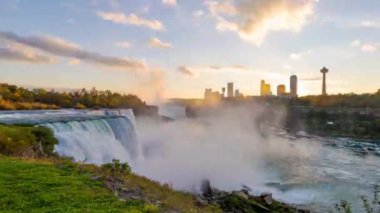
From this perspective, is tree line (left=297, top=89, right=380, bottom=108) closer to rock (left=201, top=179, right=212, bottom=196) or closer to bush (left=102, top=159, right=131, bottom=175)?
rock (left=201, top=179, right=212, bottom=196)

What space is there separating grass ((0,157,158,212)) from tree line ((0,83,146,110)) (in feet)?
135

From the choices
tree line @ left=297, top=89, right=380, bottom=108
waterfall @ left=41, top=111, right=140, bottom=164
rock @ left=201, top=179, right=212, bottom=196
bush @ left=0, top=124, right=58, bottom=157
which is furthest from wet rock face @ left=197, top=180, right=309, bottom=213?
tree line @ left=297, top=89, right=380, bottom=108

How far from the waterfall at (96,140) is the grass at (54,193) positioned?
8375 millimetres

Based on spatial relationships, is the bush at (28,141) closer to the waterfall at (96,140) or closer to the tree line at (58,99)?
the waterfall at (96,140)

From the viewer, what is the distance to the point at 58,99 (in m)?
69.7

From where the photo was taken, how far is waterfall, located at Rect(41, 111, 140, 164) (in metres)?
23.9

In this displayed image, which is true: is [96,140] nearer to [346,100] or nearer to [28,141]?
[28,141]

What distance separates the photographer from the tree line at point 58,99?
5538cm

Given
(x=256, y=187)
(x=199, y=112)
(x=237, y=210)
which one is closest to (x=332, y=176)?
(x=256, y=187)

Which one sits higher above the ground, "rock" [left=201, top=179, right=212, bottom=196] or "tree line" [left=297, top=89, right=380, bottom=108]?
"tree line" [left=297, top=89, right=380, bottom=108]

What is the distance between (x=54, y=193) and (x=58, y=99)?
63.0m

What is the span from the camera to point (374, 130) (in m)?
91.3

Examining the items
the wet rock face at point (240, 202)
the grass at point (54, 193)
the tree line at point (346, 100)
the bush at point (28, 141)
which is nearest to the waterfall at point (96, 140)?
the bush at point (28, 141)

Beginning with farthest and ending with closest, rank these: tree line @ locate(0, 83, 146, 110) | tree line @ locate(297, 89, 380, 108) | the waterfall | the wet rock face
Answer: tree line @ locate(297, 89, 380, 108), tree line @ locate(0, 83, 146, 110), the waterfall, the wet rock face
